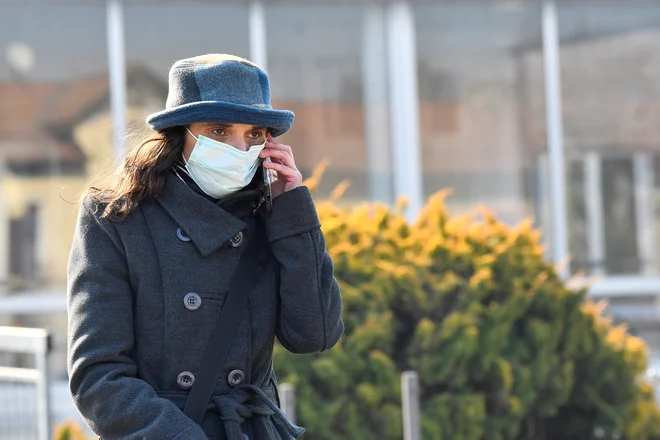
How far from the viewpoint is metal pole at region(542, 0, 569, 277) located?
11.2m

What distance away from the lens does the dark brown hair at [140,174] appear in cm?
255

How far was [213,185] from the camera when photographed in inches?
104

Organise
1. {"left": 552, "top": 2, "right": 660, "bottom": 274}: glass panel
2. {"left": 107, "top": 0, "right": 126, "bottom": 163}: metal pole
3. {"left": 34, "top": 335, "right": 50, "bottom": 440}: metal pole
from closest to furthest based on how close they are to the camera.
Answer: {"left": 34, "top": 335, "right": 50, "bottom": 440}: metal pole
{"left": 107, "top": 0, "right": 126, "bottom": 163}: metal pole
{"left": 552, "top": 2, "right": 660, "bottom": 274}: glass panel

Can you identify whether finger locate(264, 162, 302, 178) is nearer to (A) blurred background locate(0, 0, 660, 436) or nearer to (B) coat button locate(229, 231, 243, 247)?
(B) coat button locate(229, 231, 243, 247)

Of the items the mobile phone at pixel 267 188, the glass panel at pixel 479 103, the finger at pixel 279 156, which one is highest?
the glass panel at pixel 479 103

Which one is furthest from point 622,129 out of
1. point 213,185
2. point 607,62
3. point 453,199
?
point 213,185

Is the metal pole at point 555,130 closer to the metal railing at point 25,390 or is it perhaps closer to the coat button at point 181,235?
the metal railing at point 25,390

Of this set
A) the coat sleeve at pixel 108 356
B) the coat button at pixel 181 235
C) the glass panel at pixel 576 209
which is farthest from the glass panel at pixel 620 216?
the coat sleeve at pixel 108 356

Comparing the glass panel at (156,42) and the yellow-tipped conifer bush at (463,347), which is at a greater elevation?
the glass panel at (156,42)

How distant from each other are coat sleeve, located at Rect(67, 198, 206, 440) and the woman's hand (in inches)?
16.1

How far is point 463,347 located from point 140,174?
363 centimetres

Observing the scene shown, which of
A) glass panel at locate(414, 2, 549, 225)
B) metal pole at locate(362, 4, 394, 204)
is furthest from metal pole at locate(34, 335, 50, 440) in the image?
glass panel at locate(414, 2, 549, 225)

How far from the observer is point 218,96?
258 centimetres

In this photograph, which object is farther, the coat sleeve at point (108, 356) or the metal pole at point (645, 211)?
the metal pole at point (645, 211)
